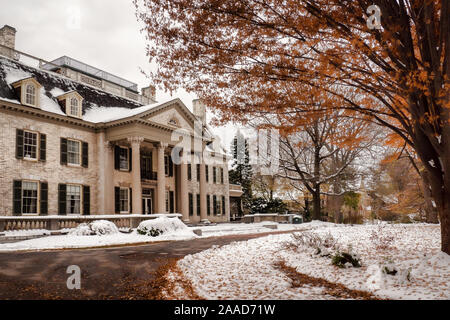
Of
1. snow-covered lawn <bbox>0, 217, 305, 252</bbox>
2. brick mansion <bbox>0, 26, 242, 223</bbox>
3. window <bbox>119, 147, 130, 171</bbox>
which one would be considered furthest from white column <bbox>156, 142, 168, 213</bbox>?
snow-covered lawn <bbox>0, 217, 305, 252</bbox>

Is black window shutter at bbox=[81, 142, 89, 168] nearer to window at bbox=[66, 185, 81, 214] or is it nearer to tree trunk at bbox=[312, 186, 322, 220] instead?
window at bbox=[66, 185, 81, 214]

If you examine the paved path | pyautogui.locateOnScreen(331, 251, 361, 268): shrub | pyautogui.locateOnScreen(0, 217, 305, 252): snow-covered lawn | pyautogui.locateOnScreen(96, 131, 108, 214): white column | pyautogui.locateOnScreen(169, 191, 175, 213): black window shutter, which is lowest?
pyautogui.locateOnScreen(0, 217, 305, 252): snow-covered lawn

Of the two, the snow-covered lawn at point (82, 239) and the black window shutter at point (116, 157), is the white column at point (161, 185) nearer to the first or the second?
the black window shutter at point (116, 157)

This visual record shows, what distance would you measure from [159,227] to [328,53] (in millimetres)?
14414

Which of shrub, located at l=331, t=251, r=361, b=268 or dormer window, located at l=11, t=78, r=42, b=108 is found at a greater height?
dormer window, located at l=11, t=78, r=42, b=108

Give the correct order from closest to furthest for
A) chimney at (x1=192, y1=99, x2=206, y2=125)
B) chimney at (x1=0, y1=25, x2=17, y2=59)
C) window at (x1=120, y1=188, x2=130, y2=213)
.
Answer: chimney at (x1=0, y1=25, x2=17, y2=59), window at (x1=120, y1=188, x2=130, y2=213), chimney at (x1=192, y1=99, x2=206, y2=125)

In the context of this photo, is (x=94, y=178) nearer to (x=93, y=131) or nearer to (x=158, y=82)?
(x=93, y=131)

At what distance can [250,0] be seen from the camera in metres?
7.99

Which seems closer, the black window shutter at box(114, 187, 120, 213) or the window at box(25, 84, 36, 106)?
the window at box(25, 84, 36, 106)

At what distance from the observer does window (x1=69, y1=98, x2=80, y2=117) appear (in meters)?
25.6

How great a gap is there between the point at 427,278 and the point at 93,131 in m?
24.7

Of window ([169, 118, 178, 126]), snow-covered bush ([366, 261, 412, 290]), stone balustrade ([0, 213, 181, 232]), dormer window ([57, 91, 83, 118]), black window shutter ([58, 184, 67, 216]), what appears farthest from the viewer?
window ([169, 118, 178, 126])

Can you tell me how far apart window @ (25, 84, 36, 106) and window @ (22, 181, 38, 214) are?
4984 mm

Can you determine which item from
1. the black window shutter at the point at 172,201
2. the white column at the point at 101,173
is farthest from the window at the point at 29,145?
the black window shutter at the point at 172,201
